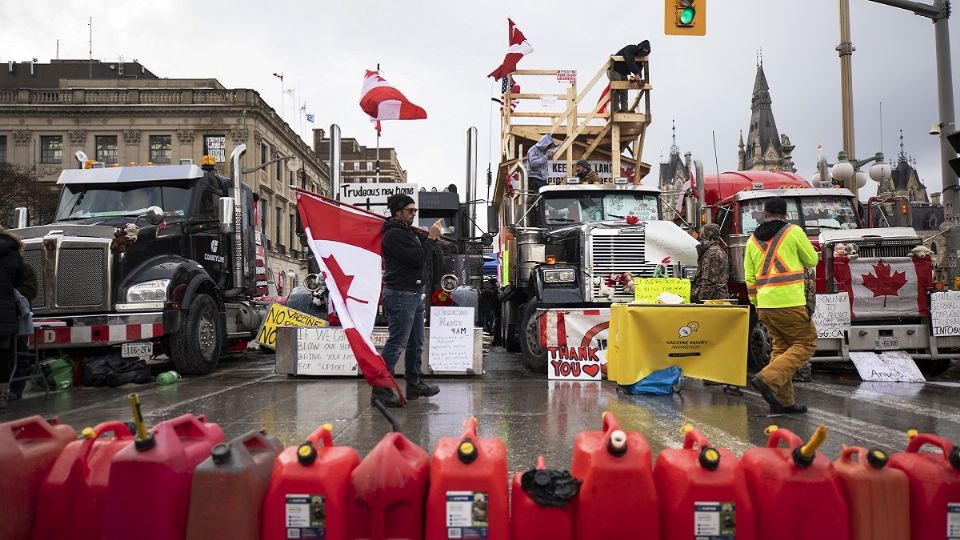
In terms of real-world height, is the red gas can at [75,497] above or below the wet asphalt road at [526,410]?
Result: above

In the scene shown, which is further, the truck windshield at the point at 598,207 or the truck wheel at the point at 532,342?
the truck windshield at the point at 598,207

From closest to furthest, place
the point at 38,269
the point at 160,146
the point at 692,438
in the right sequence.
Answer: the point at 692,438 → the point at 38,269 → the point at 160,146

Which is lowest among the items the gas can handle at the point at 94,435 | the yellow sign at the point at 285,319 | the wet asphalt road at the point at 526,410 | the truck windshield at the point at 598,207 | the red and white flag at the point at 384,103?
the wet asphalt road at the point at 526,410

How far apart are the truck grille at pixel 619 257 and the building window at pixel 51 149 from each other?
1963 inches

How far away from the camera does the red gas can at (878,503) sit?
2.51 meters

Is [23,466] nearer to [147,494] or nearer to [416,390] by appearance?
[147,494]

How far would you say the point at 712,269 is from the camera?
8828 mm

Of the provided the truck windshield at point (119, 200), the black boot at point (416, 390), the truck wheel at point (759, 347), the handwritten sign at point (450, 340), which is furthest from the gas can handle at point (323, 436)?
the truck windshield at point (119, 200)

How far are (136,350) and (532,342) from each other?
515cm

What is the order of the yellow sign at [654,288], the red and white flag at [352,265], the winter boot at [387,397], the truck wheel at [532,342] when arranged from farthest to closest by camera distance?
the truck wheel at [532,342] < the yellow sign at [654,288] < the winter boot at [387,397] < the red and white flag at [352,265]

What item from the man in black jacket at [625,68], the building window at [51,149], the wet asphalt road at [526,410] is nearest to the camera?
the wet asphalt road at [526,410]

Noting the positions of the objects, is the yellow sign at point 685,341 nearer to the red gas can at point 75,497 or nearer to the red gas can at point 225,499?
the red gas can at point 225,499

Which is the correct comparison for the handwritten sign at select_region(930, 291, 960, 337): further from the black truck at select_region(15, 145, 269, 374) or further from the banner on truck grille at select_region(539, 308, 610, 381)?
the black truck at select_region(15, 145, 269, 374)

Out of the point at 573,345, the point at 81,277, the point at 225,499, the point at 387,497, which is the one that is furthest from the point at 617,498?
the point at 81,277
